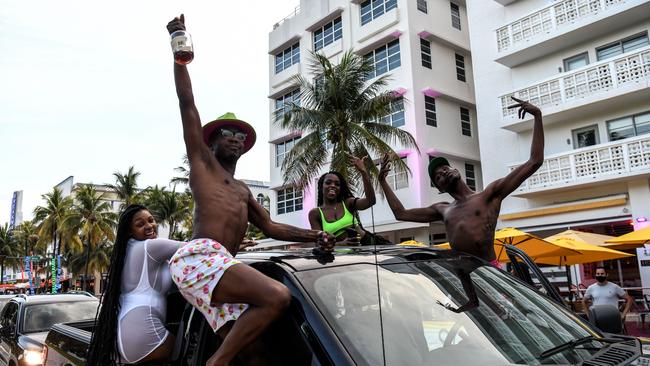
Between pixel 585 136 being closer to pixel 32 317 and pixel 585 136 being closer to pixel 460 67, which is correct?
pixel 460 67

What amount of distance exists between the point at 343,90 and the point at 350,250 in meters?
16.5

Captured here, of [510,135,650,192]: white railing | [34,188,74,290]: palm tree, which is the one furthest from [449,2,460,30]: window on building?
[34,188,74,290]: palm tree

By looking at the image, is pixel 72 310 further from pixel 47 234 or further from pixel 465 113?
pixel 47 234

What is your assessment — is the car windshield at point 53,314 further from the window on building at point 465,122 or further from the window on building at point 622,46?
the window on building at point 465,122

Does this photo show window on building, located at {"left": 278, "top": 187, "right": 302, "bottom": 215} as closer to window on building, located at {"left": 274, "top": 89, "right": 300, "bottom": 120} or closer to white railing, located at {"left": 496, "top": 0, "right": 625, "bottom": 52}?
window on building, located at {"left": 274, "top": 89, "right": 300, "bottom": 120}

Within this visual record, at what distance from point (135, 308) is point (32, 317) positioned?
550 cm

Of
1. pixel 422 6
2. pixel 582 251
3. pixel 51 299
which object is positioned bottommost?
pixel 51 299

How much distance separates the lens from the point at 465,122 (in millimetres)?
24656

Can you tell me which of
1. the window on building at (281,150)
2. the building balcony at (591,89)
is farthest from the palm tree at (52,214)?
the building balcony at (591,89)

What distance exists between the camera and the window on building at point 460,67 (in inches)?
977

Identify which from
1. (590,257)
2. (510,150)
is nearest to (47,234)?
(510,150)

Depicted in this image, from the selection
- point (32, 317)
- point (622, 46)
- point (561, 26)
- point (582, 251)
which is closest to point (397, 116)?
point (561, 26)

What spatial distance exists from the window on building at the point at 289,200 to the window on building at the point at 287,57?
730 centimetres

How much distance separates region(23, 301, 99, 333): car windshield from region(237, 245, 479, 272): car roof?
18.2ft
